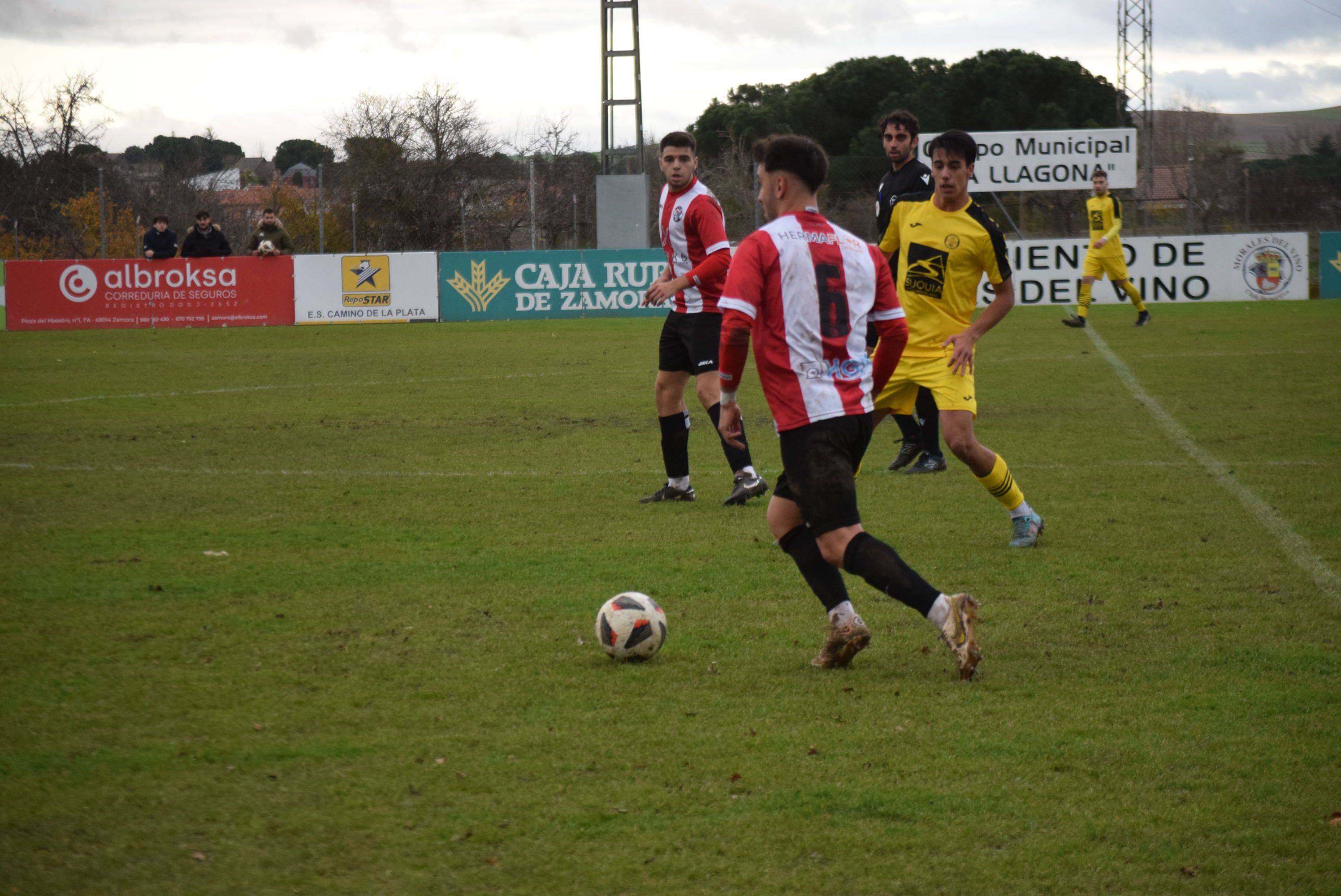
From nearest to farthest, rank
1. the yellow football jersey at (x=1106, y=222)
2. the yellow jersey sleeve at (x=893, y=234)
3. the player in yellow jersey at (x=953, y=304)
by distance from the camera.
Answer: the player in yellow jersey at (x=953, y=304) < the yellow jersey sleeve at (x=893, y=234) < the yellow football jersey at (x=1106, y=222)

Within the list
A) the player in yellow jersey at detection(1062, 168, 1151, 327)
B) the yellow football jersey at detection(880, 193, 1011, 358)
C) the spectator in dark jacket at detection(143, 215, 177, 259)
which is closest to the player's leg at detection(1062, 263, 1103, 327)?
the player in yellow jersey at detection(1062, 168, 1151, 327)

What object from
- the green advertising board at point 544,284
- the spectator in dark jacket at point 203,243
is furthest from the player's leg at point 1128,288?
the spectator in dark jacket at point 203,243

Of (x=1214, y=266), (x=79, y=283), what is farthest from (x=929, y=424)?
(x=79, y=283)

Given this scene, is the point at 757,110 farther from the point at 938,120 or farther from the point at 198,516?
the point at 198,516

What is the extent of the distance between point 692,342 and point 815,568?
3378 millimetres

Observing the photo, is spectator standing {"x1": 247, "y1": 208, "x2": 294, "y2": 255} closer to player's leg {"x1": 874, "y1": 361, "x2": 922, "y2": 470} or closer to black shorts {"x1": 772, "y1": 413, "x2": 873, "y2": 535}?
player's leg {"x1": 874, "y1": 361, "x2": 922, "y2": 470}

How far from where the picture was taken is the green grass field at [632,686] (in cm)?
321

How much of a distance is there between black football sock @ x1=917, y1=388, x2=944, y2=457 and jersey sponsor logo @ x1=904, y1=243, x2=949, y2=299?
2.13 meters

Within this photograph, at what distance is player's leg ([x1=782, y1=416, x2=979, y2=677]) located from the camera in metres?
4.44

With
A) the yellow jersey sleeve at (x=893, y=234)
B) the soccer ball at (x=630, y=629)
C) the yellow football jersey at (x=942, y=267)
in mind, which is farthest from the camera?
the yellow jersey sleeve at (x=893, y=234)

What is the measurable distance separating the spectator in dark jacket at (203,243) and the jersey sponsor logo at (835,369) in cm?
2125

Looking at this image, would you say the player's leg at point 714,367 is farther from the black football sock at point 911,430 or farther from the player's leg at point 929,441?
the black football sock at point 911,430

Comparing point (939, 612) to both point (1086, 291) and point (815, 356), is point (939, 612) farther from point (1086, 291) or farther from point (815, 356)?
point (1086, 291)

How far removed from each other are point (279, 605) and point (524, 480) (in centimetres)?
333
